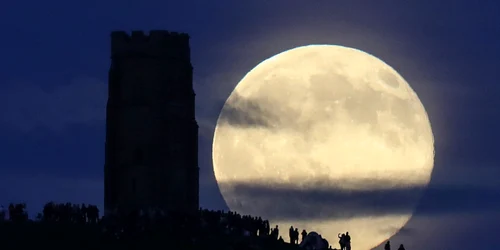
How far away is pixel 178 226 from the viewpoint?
57.7m

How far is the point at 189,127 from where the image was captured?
3066 inches

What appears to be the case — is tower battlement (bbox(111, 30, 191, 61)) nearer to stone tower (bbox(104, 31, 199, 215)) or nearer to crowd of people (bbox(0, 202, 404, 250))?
stone tower (bbox(104, 31, 199, 215))

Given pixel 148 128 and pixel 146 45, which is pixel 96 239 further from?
pixel 146 45

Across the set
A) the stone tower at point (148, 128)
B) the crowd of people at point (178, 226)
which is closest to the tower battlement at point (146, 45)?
the stone tower at point (148, 128)

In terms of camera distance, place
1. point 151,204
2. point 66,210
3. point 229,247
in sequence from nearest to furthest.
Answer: point 229,247 → point 66,210 → point 151,204

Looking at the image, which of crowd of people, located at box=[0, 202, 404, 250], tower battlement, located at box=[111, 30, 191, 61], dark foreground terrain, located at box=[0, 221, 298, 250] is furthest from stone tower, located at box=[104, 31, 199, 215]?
dark foreground terrain, located at box=[0, 221, 298, 250]

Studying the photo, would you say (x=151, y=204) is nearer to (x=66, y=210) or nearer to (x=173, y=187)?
(x=173, y=187)

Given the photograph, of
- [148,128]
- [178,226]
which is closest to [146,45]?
[148,128]

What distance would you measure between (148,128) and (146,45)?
17.5 ft

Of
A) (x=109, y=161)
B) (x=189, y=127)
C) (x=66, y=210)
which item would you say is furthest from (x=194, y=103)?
(x=66, y=210)

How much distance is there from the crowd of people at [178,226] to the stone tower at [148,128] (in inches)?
508

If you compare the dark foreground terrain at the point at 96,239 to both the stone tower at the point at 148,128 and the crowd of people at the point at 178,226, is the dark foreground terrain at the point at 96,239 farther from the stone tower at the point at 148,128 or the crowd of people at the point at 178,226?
the stone tower at the point at 148,128

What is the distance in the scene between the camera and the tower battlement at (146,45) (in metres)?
77.1

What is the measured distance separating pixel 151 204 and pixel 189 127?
18.8 feet
